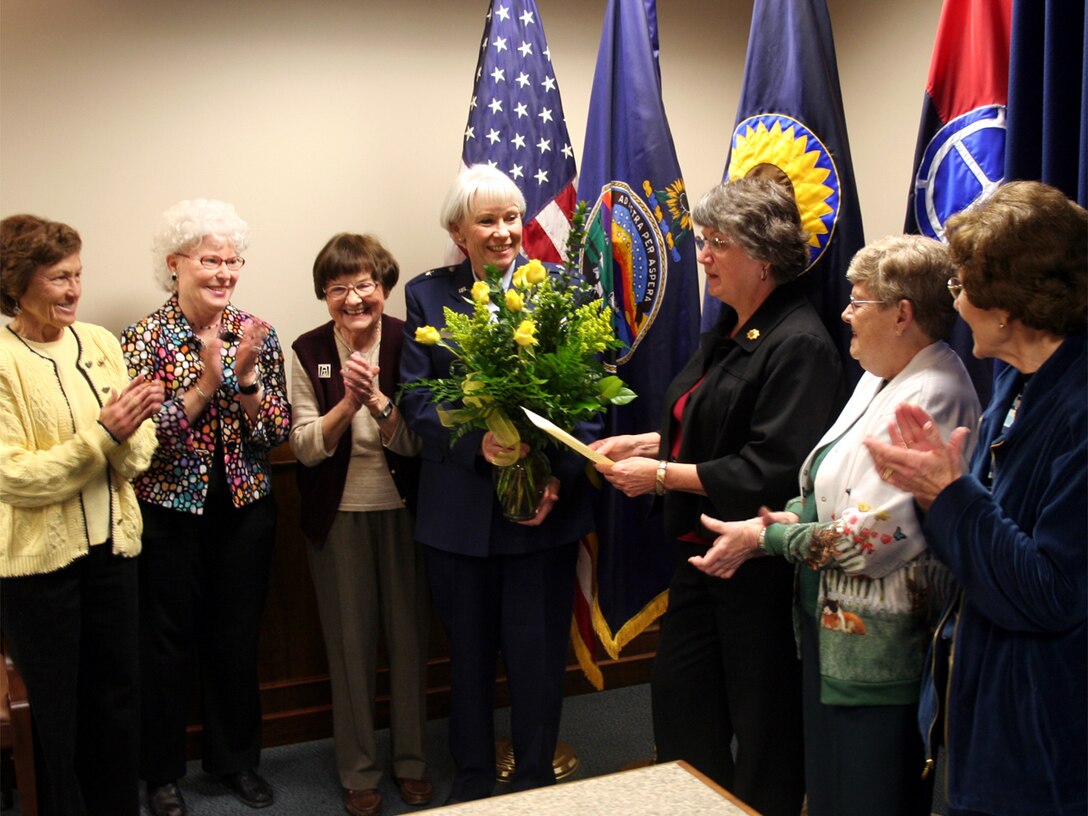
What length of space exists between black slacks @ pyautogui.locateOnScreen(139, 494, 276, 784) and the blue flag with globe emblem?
6.57 ft

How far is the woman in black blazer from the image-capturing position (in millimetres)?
2115

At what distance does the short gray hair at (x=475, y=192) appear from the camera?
2.60m

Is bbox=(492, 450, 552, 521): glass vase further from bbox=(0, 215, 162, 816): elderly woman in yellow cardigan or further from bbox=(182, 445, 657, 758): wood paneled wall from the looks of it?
bbox=(182, 445, 657, 758): wood paneled wall

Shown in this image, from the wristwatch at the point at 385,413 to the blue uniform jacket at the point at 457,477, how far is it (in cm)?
4

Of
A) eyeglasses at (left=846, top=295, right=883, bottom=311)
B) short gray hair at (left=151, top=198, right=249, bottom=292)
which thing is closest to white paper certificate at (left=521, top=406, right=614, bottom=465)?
eyeglasses at (left=846, top=295, right=883, bottom=311)

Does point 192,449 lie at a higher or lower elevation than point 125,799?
higher

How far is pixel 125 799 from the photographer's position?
252cm

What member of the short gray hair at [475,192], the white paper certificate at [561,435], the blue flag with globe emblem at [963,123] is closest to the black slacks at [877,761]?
the white paper certificate at [561,435]

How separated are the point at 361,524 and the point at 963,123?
1936 millimetres

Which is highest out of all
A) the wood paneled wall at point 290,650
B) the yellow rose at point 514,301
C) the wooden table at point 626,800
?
the yellow rose at point 514,301

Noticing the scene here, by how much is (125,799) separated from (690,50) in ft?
10.6

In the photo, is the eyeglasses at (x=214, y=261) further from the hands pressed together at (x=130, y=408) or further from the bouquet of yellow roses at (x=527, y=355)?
the bouquet of yellow roses at (x=527, y=355)

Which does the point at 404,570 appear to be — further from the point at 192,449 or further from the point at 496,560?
the point at 192,449

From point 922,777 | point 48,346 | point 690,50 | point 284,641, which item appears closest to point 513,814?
point 922,777
